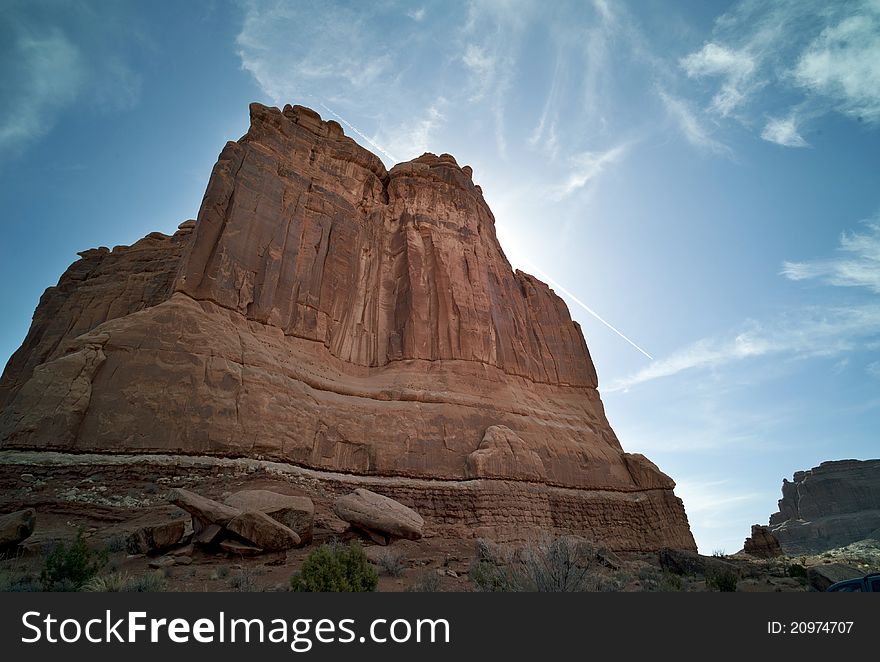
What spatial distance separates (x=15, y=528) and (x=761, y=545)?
1508 inches

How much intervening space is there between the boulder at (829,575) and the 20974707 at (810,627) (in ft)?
26.2

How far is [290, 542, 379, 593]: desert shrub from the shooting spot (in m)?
7.10

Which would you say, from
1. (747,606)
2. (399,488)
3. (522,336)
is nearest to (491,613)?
(747,606)

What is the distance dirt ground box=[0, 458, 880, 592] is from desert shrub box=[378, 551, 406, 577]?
0.02 meters

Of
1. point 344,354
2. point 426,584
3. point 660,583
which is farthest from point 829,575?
point 344,354

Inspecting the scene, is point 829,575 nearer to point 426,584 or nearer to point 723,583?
point 723,583

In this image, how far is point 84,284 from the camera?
37.1 metres

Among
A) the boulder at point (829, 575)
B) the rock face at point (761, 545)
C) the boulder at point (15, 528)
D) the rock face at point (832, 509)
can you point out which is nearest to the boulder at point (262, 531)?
the boulder at point (15, 528)

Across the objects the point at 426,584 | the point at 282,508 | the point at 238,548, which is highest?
the point at 282,508

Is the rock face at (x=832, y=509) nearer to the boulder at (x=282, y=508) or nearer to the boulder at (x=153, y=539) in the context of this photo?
the boulder at (x=282, y=508)

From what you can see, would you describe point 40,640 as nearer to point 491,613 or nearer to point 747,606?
point 491,613

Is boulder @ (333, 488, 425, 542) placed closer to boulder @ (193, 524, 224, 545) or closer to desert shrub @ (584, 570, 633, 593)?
boulder @ (193, 524, 224, 545)

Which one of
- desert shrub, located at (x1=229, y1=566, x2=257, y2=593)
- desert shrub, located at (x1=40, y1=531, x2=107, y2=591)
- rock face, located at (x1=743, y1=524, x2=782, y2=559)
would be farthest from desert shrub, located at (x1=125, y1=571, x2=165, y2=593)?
rock face, located at (x1=743, y1=524, x2=782, y2=559)

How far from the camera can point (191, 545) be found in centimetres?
1063
